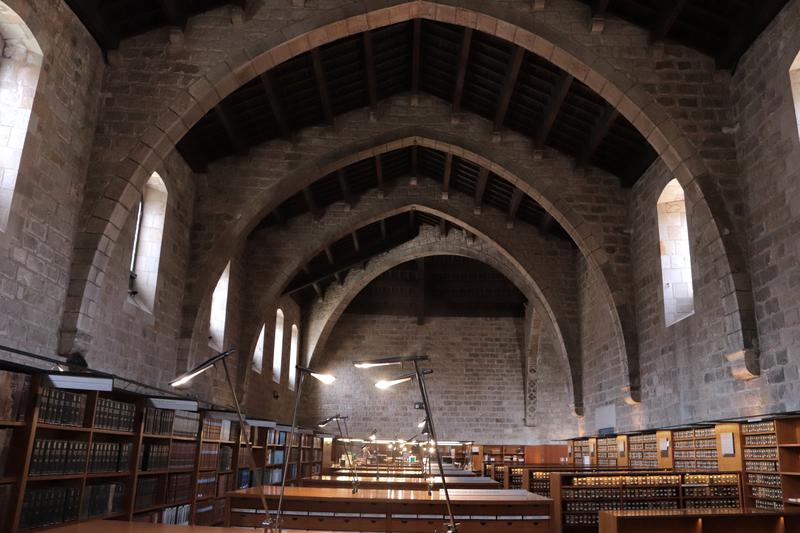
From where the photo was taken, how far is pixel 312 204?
12.5 m

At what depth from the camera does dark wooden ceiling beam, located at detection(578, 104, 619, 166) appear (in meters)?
9.17

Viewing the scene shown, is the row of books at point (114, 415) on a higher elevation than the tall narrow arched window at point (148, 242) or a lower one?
lower

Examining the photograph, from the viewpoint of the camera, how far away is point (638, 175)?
34.4 ft

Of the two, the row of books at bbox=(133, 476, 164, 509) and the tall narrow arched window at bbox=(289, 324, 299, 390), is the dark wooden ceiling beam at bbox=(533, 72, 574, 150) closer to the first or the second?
the row of books at bbox=(133, 476, 164, 509)

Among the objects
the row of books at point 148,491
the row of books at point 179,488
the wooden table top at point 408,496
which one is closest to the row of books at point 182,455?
the row of books at point 179,488

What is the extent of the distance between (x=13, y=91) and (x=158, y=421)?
3.57m

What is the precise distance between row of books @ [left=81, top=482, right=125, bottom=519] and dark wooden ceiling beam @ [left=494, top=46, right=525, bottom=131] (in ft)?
23.2

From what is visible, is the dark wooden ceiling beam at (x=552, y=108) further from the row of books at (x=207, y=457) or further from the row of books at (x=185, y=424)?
the row of books at (x=207, y=457)

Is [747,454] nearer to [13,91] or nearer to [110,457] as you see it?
[110,457]

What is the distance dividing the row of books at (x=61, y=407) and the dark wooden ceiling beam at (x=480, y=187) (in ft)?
25.8

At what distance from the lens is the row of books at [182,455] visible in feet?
Answer: 24.5

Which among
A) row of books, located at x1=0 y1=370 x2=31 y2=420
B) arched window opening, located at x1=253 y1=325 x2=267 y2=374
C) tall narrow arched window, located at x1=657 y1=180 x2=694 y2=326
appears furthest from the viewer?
arched window opening, located at x1=253 y1=325 x2=267 y2=374

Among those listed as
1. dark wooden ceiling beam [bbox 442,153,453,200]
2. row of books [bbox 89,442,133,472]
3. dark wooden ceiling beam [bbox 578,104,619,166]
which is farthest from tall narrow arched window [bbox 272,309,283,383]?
row of books [bbox 89,442,133,472]

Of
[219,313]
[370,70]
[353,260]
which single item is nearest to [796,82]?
[370,70]
